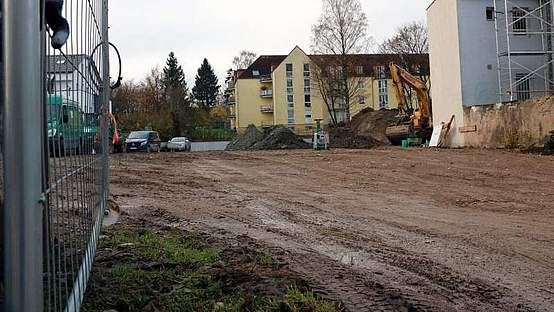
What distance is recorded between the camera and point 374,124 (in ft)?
146

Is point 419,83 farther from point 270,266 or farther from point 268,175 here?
point 270,266

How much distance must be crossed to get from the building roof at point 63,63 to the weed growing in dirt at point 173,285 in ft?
5.17

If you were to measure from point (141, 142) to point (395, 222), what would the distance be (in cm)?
3353

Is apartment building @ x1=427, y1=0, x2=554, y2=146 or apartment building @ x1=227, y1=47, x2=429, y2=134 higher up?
apartment building @ x1=227, y1=47, x2=429, y2=134

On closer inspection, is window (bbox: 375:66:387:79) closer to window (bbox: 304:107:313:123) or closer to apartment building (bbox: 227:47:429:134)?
apartment building (bbox: 227:47:429:134)

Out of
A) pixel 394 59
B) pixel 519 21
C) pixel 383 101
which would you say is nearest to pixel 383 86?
pixel 383 101

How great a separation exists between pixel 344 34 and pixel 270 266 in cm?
5190

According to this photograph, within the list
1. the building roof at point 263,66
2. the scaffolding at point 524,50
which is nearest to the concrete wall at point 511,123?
the scaffolding at point 524,50

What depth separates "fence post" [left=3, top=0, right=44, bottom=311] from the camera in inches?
69.7

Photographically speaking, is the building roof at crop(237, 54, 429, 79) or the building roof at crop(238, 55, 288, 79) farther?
the building roof at crop(238, 55, 288, 79)

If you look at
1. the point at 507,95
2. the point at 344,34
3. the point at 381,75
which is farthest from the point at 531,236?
the point at 381,75

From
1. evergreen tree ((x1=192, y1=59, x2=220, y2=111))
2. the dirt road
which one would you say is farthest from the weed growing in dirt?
evergreen tree ((x1=192, y1=59, x2=220, y2=111))

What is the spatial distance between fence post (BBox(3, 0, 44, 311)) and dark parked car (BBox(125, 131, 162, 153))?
38.4 m

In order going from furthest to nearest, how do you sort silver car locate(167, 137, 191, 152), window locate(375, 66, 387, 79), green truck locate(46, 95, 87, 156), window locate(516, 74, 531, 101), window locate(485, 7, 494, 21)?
1. window locate(375, 66, 387, 79)
2. silver car locate(167, 137, 191, 152)
3. window locate(485, 7, 494, 21)
4. window locate(516, 74, 531, 101)
5. green truck locate(46, 95, 87, 156)
